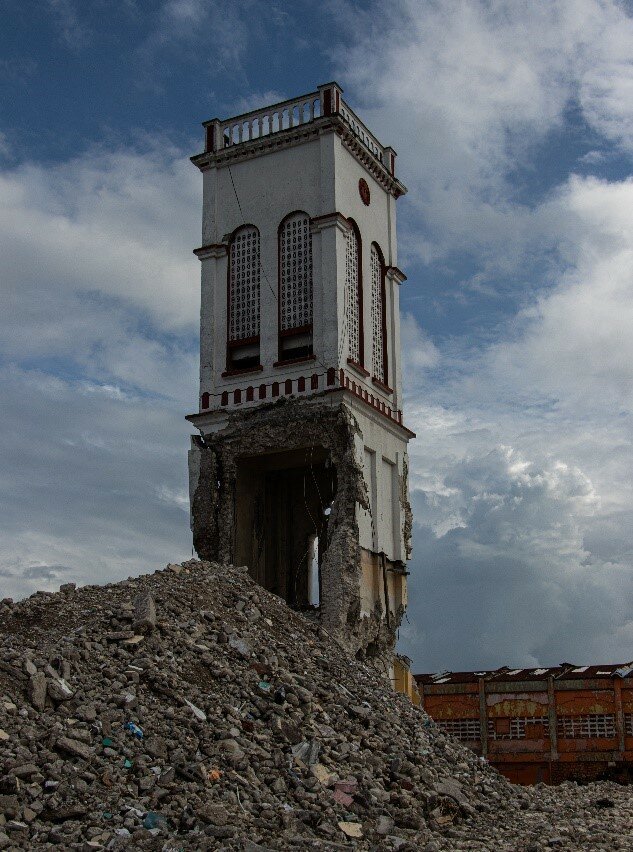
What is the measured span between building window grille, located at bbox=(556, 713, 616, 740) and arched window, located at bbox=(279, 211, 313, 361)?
11010mm

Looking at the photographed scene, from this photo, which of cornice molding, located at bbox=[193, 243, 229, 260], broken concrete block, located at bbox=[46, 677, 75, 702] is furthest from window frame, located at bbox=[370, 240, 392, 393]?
broken concrete block, located at bbox=[46, 677, 75, 702]

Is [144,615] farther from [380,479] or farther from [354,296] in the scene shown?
[354,296]

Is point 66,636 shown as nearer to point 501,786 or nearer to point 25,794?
point 25,794

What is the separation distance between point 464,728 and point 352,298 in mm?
11198

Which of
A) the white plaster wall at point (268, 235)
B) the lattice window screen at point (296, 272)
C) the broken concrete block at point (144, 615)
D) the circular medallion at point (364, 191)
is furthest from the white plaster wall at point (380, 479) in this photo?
the broken concrete block at point (144, 615)

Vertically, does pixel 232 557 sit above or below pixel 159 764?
above

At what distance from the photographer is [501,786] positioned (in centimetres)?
1491

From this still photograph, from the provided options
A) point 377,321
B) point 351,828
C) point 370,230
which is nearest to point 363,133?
point 370,230

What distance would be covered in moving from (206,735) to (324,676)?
3.38 m

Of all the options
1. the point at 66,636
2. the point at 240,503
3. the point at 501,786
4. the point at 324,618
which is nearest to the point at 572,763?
the point at 324,618

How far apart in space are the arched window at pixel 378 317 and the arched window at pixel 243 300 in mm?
2804

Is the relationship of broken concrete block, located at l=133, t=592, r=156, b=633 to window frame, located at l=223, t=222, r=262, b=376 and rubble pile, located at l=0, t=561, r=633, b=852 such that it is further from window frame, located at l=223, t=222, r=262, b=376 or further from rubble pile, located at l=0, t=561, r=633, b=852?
window frame, located at l=223, t=222, r=262, b=376

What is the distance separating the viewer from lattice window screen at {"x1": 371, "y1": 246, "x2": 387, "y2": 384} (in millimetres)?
25703

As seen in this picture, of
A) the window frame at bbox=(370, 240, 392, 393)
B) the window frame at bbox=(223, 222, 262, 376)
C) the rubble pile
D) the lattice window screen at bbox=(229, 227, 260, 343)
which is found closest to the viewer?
the rubble pile
